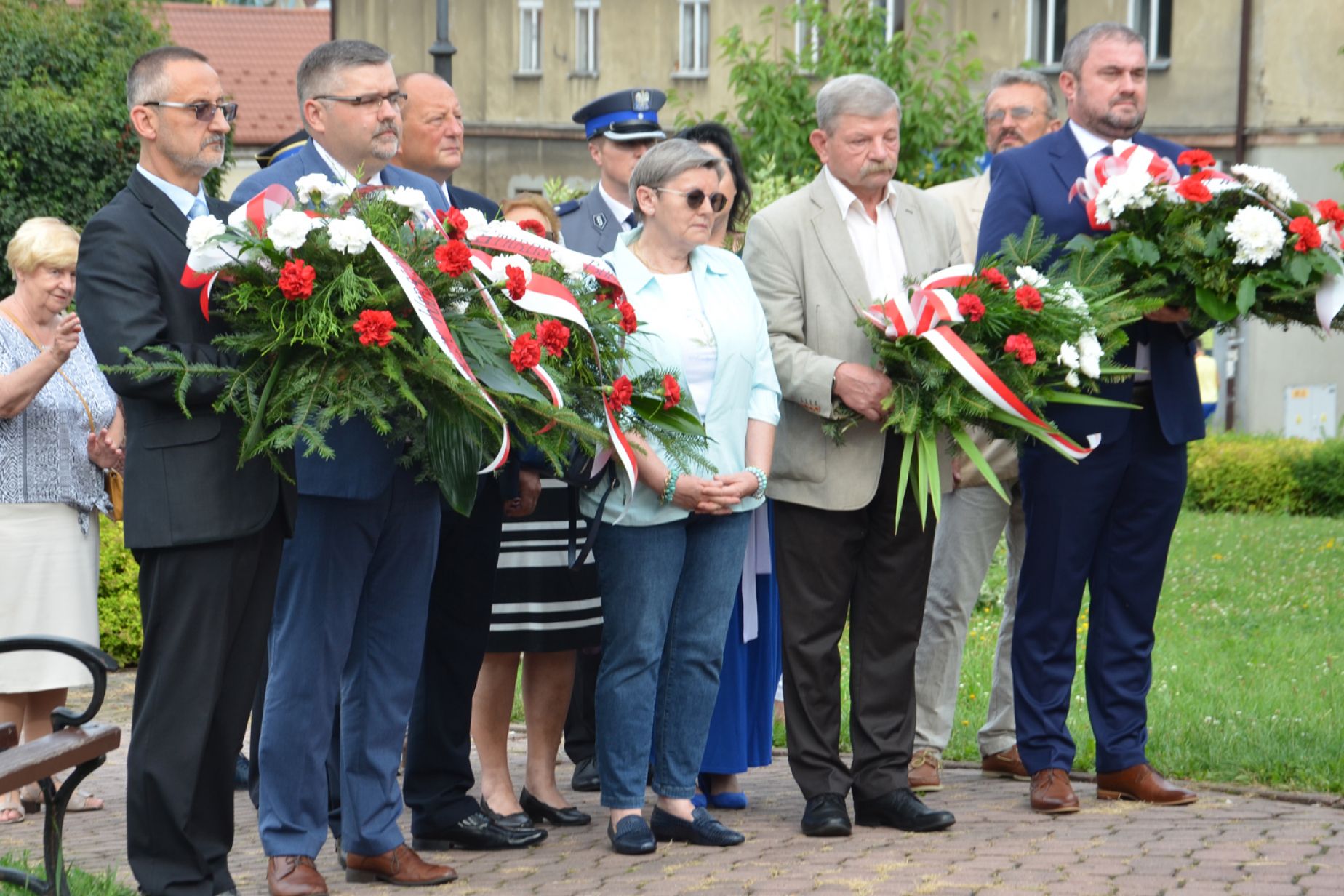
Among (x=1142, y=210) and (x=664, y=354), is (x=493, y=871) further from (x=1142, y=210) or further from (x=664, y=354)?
(x=1142, y=210)

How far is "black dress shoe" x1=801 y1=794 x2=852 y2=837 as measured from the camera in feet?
19.4

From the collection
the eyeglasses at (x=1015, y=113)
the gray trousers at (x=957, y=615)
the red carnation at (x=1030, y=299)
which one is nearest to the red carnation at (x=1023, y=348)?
the red carnation at (x=1030, y=299)

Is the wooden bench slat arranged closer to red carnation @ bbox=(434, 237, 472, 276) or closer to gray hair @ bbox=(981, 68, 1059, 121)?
red carnation @ bbox=(434, 237, 472, 276)

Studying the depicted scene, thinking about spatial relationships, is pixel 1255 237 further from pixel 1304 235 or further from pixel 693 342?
pixel 693 342

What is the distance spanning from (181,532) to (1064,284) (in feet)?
9.44

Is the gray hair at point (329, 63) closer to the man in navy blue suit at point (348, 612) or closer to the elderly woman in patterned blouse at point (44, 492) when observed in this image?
the man in navy blue suit at point (348, 612)

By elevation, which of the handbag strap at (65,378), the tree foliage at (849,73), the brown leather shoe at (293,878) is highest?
the tree foliage at (849,73)

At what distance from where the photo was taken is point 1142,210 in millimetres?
5859

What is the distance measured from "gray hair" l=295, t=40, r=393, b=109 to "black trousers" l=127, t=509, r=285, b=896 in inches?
53.2

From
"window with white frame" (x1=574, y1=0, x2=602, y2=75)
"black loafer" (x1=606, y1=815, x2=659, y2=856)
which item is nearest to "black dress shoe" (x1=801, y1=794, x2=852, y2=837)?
"black loafer" (x1=606, y1=815, x2=659, y2=856)

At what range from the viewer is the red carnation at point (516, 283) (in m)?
4.93

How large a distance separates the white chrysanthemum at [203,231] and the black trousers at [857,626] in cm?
229

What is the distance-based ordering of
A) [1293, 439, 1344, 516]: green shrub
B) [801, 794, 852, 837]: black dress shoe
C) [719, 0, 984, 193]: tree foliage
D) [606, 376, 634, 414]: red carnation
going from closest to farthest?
[606, 376, 634, 414]: red carnation → [801, 794, 852, 837]: black dress shoe → [719, 0, 984, 193]: tree foliage → [1293, 439, 1344, 516]: green shrub

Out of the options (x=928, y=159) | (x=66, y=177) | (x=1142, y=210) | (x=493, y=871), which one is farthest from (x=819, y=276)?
(x=66, y=177)
